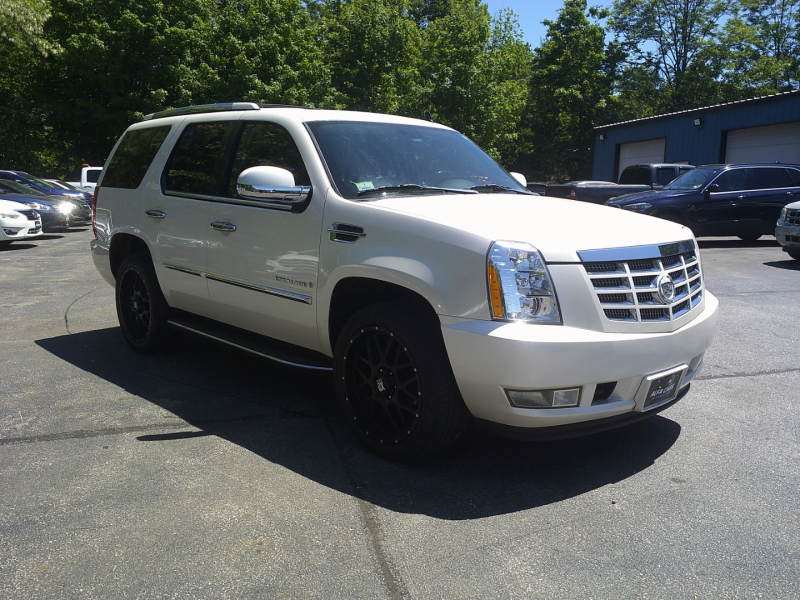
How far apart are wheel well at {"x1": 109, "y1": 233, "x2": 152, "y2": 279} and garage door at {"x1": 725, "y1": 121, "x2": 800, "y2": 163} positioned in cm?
2191

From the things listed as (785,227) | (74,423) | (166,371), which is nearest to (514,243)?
(74,423)

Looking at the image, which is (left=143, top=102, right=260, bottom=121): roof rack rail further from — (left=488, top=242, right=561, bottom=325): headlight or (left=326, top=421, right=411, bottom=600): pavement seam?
(left=326, top=421, right=411, bottom=600): pavement seam

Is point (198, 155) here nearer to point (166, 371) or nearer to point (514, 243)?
point (166, 371)

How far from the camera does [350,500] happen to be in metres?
3.47

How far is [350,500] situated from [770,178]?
50.2ft

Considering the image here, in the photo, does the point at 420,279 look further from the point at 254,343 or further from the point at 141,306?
the point at 141,306

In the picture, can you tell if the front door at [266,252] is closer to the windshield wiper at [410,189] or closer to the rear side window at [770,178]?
the windshield wiper at [410,189]

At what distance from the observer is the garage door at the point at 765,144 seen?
2269 cm

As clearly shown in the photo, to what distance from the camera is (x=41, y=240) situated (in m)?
18.4

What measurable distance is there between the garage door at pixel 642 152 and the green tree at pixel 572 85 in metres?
15.0

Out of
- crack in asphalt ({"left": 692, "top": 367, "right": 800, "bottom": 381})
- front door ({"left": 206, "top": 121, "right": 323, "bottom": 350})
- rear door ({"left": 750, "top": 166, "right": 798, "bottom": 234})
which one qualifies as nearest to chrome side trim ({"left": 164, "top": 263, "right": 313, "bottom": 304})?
front door ({"left": 206, "top": 121, "right": 323, "bottom": 350})

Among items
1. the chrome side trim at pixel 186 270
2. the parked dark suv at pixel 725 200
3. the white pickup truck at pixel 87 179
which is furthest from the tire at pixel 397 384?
the white pickup truck at pixel 87 179

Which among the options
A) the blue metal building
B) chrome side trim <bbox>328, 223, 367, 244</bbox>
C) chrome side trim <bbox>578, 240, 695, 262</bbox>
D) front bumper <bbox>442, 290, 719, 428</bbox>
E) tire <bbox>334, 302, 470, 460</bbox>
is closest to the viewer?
front bumper <bbox>442, 290, 719, 428</bbox>

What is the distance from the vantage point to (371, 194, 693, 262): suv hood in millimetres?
3502
